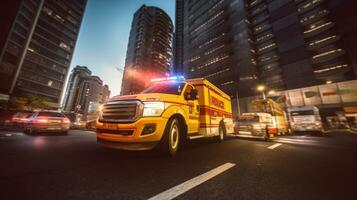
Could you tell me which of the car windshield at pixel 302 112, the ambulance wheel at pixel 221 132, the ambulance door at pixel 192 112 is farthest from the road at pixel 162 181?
the car windshield at pixel 302 112

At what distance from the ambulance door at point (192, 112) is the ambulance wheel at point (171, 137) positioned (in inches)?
23.3

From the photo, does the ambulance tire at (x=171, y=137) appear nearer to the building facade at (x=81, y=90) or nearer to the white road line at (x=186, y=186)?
the white road line at (x=186, y=186)

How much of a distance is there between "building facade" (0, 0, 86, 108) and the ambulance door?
6080 centimetres

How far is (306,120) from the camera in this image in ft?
59.0

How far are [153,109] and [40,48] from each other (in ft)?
259

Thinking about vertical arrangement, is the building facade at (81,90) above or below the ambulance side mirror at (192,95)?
above

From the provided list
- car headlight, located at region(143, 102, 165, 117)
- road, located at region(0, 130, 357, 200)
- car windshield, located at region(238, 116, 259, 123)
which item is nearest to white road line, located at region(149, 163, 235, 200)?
road, located at region(0, 130, 357, 200)

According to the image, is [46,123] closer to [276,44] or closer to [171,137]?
[171,137]

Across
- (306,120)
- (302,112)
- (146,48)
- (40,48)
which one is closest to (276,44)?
(302,112)

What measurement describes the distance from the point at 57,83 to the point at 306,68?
9335 centimetres

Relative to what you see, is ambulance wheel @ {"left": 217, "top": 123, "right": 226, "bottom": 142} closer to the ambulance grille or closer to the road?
the road

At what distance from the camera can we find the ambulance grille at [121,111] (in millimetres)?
3922

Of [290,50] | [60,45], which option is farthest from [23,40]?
[290,50]

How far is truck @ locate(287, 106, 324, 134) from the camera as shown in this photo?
57.7 feet
